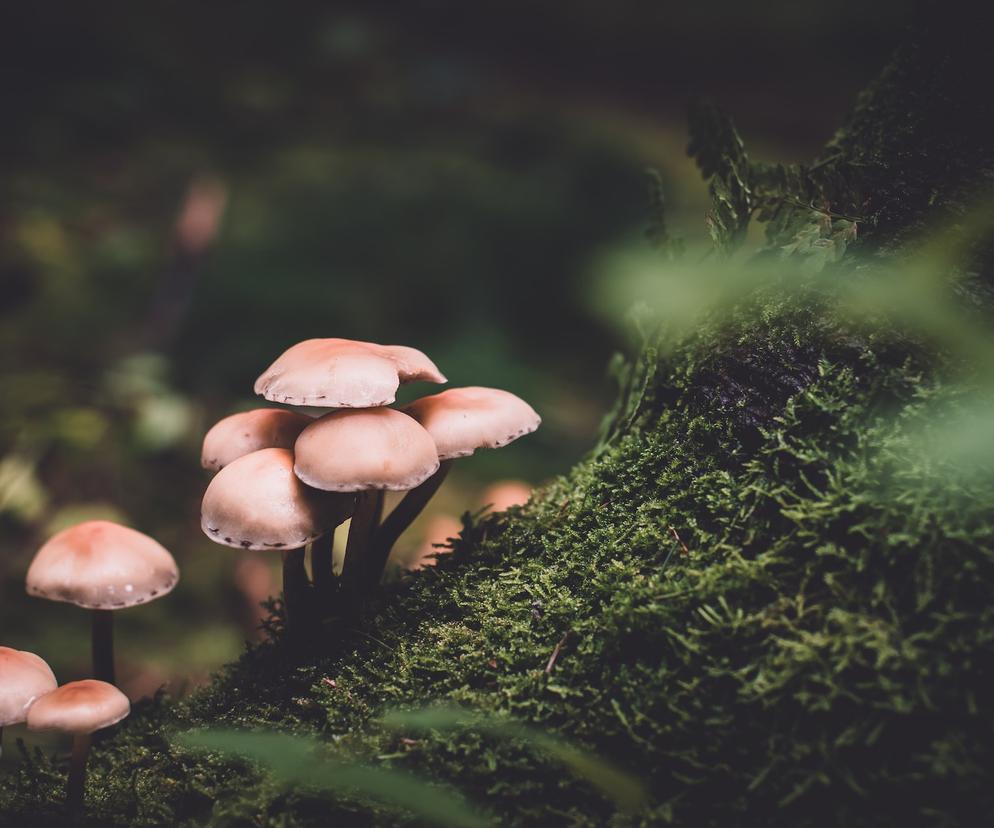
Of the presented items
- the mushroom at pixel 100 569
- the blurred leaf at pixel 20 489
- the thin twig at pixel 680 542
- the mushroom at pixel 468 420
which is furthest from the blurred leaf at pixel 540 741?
the blurred leaf at pixel 20 489

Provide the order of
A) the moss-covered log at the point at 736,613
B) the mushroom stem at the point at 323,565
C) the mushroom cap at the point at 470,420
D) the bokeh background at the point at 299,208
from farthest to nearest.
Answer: the bokeh background at the point at 299,208, the mushroom stem at the point at 323,565, the mushroom cap at the point at 470,420, the moss-covered log at the point at 736,613

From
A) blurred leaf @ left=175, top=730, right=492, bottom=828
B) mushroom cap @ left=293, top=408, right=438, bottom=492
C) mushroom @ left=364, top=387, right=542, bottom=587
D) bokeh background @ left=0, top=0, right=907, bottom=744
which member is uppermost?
bokeh background @ left=0, top=0, right=907, bottom=744

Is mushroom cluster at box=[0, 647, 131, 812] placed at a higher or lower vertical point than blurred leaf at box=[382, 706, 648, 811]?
higher

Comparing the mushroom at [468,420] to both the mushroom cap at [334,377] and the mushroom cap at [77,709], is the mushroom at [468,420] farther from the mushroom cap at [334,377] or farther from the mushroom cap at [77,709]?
the mushroom cap at [77,709]

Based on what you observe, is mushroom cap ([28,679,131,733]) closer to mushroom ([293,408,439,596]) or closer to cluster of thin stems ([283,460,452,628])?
cluster of thin stems ([283,460,452,628])

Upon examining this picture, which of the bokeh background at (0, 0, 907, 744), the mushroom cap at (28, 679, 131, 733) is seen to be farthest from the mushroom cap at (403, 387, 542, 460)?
the bokeh background at (0, 0, 907, 744)

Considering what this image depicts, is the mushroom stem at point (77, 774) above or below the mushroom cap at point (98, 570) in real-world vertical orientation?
below

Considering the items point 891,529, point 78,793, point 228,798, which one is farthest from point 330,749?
point 891,529
